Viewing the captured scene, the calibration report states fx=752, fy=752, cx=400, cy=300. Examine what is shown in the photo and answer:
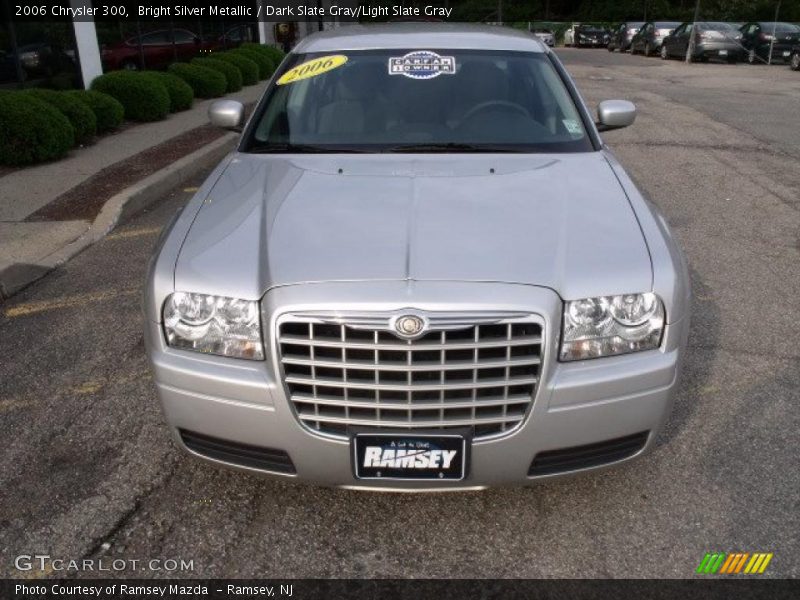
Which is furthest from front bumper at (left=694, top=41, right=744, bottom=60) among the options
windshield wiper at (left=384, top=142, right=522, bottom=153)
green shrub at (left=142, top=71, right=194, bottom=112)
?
windshield wiper at (left=384, top=142, right=522, bottom=153)

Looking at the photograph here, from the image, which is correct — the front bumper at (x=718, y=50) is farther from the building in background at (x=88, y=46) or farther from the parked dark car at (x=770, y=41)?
the building in background at (x=88, y=46)

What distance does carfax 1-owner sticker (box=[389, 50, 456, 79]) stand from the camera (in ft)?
13.1

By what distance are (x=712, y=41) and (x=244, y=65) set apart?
730 inches

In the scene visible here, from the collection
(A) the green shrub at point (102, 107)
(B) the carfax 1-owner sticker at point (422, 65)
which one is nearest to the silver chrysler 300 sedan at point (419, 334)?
(B) the carfax 1-owner sticker at point (422, 65)

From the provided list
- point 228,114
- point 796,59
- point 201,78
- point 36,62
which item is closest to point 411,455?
point 228,114

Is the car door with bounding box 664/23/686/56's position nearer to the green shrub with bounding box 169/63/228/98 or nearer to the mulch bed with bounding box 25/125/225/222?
Result: the green shrub with bounding box 169/63/228/98

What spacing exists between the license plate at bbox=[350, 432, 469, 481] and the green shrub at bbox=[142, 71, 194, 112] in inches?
433

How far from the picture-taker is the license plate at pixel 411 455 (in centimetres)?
243

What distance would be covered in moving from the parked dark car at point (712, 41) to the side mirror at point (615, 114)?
86.1ft

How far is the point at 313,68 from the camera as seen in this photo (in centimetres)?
419

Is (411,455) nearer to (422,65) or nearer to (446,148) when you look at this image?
(446,148)

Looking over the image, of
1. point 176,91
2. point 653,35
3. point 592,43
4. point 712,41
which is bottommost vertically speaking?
Result: point 592,43

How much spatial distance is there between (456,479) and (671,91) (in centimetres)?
1727

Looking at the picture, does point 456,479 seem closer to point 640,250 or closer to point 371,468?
point 371,468
